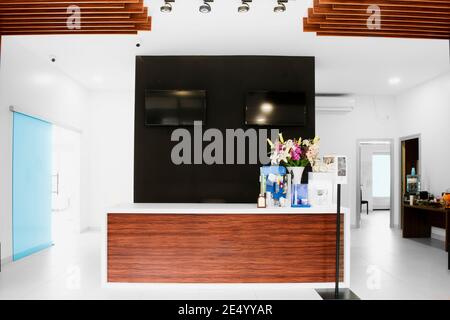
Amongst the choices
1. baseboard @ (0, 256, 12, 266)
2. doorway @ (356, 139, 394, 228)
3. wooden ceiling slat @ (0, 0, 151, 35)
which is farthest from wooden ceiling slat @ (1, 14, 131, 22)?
doorway @ (356, 139, 394, 228)

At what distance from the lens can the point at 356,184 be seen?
909 cm

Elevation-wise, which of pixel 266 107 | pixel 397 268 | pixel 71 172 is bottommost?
pixel 397 268

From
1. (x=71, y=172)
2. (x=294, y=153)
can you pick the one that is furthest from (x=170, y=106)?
(x=71, y=172)

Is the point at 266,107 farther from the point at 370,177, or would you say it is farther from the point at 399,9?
the point at 370,177

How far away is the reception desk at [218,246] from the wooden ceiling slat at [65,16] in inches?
74.5

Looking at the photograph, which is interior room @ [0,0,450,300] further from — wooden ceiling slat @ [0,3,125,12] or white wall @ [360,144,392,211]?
white wall @ [360,144,392,211]

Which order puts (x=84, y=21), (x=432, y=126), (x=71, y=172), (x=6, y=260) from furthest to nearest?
(x=71, y=172) → (x=432, y=126) → (x=6, y=260) → (x=84, y=21)

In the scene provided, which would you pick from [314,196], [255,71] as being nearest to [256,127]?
[255,71]

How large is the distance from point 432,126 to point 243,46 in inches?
180

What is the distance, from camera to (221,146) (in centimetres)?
596

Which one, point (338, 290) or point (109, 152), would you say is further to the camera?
point (109, 152)

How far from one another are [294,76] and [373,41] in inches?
50.0

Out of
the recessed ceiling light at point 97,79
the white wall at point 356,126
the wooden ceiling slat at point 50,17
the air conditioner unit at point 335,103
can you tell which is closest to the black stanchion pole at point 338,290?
the wooden ceiling slat at point 50,17
